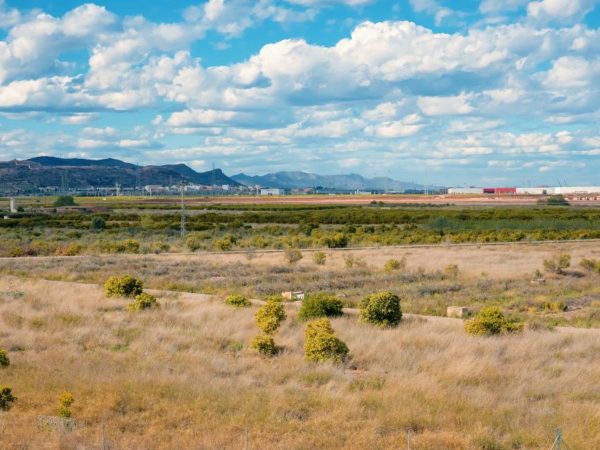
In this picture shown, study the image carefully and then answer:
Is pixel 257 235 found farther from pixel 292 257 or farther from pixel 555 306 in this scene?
pixel 555 306

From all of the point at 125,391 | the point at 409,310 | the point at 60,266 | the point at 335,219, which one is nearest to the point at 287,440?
the point at 125,391

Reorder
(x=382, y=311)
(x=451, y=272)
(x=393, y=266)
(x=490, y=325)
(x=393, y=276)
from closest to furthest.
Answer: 1. (x=490, y=325)
2. (x=382, y=311)
3. (x=393, y=276)
4. (x=451, y=272)
5. (x=393, y=266)

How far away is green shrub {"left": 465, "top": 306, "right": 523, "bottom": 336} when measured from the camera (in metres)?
17.5

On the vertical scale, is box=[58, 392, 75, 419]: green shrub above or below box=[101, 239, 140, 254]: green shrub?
above

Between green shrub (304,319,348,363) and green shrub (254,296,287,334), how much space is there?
95.1 inches

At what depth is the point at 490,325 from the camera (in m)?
17.6

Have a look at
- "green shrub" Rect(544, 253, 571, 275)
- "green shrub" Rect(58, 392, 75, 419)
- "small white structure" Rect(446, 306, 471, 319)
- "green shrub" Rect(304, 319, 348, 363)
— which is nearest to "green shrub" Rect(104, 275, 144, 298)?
"small white structure" Rect(446, 306, 471, 319)

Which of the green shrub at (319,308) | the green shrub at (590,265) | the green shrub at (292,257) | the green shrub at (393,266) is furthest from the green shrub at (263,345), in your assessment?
the green shrub at (590,265)

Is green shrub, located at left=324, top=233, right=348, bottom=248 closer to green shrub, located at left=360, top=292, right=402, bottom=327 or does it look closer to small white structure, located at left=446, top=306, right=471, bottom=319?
small white structure, located at left=446, top=306, right=471, bottom=319

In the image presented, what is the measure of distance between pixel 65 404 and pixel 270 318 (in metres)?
7.36

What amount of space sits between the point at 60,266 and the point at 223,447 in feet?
91.7

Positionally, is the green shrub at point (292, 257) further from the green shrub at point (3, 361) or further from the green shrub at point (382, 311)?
the green shrub at point (3, 361)

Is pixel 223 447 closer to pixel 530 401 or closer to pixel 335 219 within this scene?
pixel 530 401

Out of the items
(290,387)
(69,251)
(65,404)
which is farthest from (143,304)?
(69,251)
